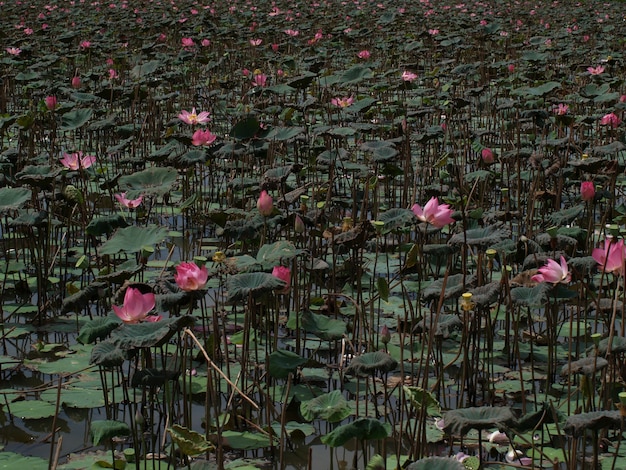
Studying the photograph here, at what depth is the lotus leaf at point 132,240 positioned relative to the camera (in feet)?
10.7

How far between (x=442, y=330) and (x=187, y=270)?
74cm

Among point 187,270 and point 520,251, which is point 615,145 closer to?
point 520,251

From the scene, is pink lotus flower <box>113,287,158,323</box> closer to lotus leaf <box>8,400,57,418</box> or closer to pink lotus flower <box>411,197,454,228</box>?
lotus leaf <box>8,400,57,418</box>

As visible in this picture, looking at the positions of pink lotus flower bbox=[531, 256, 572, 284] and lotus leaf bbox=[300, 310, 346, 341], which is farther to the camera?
lotus leaf bbox=[300, 310, 346, 341]

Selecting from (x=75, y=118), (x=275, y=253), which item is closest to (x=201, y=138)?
(x=75, y=118)

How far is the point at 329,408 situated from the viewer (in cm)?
254

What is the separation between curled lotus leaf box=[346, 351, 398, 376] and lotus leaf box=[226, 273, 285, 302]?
0.99ft

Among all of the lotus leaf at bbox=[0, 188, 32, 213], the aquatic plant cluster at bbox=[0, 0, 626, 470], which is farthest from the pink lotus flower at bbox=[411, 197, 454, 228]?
the lotus leaf at bbox=[0, 188, 32, 213]

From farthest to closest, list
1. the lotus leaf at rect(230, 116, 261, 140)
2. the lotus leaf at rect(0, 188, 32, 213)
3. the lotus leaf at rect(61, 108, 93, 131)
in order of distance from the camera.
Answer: the lotus leaf at rect(61, 108, 93, 131)
the lotus leaf at rect(230, 116, 261, 140)
the lotus leaf at rect(0, 188, 32, 213)

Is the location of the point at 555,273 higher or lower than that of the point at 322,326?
higher

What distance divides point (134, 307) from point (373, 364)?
0.64m

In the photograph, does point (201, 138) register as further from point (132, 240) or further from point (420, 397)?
point (420, 397)

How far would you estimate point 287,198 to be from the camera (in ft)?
13.6

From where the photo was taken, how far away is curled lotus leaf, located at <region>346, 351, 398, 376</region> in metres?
2.50
